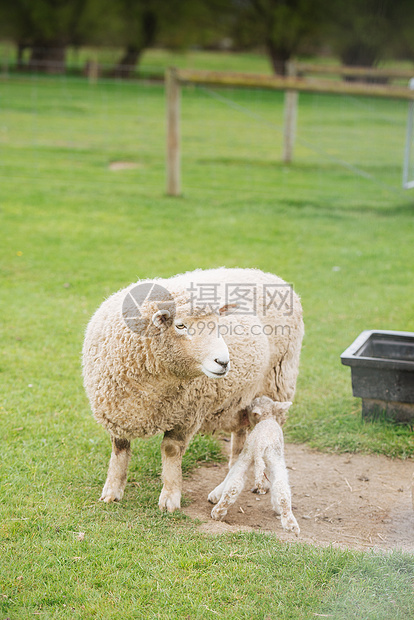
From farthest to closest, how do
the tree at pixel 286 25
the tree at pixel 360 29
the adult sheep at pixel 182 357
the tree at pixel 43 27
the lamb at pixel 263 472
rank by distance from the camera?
1. the tree at pixel 286 25
2. the tree at pixel 43 27
3. the tree at pixel 360 29
4. the lamb at pixel 263 472
5. the adult sheep at pixel 182 357

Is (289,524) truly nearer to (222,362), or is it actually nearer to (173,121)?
(222,362)

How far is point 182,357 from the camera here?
130 inches

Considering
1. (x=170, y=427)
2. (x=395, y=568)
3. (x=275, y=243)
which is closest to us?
(x=395, y=568)

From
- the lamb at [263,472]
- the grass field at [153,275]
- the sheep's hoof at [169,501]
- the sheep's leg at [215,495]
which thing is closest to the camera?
the grass field at [153,275]

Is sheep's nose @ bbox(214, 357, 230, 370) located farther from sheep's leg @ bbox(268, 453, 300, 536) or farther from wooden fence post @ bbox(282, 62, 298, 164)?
wooden fence post @ bbox(282, 62, 298, 164)

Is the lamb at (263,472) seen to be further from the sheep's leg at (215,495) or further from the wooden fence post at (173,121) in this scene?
the wooden fence post at (173,121)

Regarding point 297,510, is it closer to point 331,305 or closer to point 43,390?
point 43,390

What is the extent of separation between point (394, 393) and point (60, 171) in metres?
9.06

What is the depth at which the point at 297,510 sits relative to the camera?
154 inches

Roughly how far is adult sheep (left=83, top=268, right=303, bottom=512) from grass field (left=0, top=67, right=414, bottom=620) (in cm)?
44

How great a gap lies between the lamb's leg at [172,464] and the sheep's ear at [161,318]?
70 centimetres

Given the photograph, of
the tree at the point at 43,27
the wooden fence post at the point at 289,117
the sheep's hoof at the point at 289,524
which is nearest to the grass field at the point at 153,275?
the sheep's hoof at the point at 289,524

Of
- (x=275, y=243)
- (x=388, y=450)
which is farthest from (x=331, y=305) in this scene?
(x=388, y=450)

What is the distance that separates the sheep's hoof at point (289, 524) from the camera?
11.5ft
